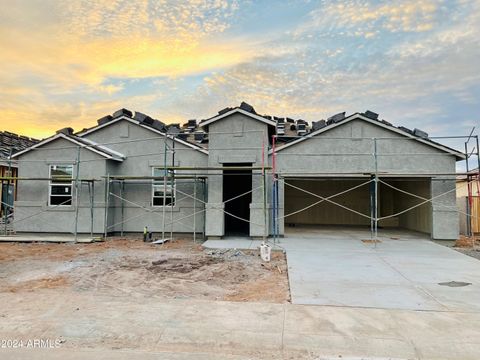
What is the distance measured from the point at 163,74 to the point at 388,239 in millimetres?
11669

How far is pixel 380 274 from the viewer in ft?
27.5

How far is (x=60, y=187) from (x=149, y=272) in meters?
8.84

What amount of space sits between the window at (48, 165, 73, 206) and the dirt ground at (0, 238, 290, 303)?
9.99ft

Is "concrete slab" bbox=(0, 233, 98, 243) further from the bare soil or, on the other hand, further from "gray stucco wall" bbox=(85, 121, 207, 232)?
the bare soil

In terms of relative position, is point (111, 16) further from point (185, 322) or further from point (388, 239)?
point (388, 239)

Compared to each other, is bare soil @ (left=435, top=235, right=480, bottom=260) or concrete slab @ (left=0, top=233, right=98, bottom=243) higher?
concrete slab @ (left=0, top=233, right=98, bottom=243)

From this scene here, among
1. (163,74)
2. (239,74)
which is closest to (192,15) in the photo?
(163,74)

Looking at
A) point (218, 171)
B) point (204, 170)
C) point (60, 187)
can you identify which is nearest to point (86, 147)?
point (60, 187)

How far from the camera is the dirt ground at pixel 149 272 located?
23.4 feet

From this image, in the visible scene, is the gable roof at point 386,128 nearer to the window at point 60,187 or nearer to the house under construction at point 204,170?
the house under construction at point 204,170

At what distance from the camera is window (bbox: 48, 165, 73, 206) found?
49.8 ft

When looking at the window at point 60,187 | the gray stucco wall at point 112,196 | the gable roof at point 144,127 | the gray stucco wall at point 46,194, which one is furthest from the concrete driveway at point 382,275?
the window at point 60,187

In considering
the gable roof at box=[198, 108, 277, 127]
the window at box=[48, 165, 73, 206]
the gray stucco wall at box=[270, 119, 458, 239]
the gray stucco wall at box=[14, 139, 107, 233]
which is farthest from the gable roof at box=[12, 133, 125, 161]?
the gray stucco wall at box=[270, 119, 458, 239]

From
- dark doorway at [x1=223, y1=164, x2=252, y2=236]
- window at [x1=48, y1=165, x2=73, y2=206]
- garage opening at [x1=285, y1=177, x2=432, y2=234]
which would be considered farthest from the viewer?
garage opening at [x1=285, y1=177, x2=432, y2=234]
